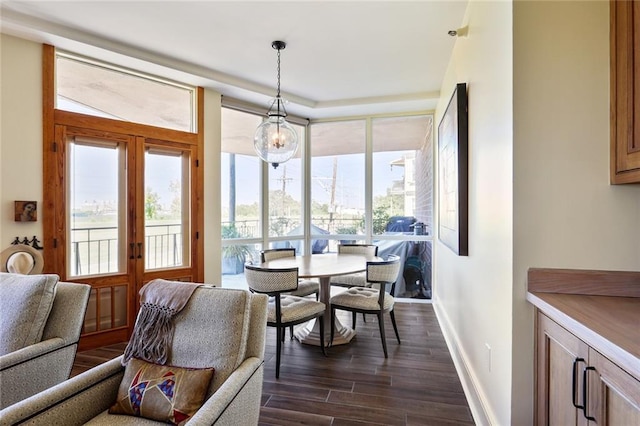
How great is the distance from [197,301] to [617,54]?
210 cm

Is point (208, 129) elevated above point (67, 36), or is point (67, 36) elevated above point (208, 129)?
point (67, 36)

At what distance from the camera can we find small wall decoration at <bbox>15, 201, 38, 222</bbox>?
2740 millimetres

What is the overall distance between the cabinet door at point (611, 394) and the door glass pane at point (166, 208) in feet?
12.1

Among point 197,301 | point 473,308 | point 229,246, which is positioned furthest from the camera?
point 229,246

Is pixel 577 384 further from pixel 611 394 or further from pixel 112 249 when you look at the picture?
pixel 112 249

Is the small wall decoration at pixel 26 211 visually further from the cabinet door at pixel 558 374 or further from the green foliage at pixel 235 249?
the cabinet door at pixel 558 374

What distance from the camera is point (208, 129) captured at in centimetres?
400

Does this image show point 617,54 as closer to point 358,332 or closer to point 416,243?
point 358,332

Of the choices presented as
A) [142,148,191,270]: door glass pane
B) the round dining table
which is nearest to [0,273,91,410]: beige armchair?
the round dining table

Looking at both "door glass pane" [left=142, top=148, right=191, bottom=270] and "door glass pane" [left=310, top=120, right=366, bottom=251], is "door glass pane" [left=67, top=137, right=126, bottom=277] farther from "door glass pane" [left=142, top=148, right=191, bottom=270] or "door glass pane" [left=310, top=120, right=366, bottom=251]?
"door glass pane" [left=310, top=120, right=366, bottom=251]

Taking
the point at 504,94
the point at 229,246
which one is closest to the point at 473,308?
the point at 504,94

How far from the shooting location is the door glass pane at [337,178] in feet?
→ 16.5

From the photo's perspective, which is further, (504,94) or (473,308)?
(473,308)

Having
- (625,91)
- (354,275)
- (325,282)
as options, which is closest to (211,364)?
(325,282)
